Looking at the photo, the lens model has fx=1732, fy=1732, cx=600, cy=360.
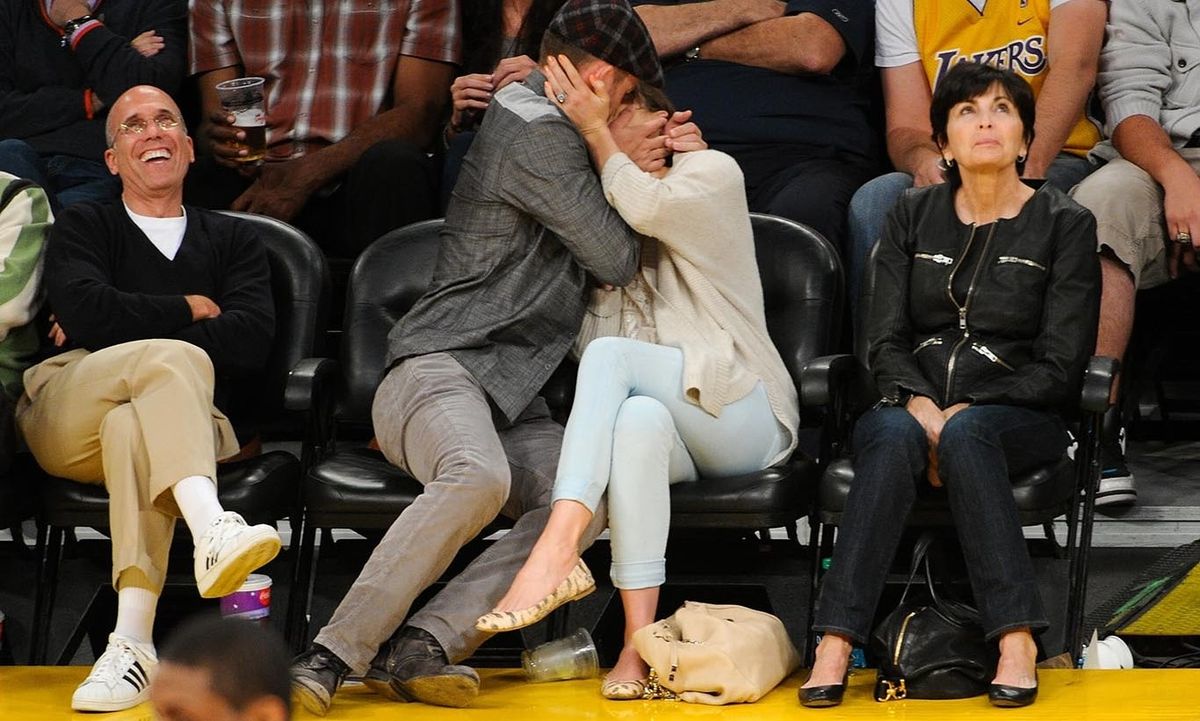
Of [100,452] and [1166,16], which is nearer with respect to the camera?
[100,452]

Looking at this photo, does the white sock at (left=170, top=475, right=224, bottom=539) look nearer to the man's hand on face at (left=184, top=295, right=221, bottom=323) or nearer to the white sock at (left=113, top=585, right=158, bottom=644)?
the white sock at (left=113, top=585, right=158, bottom=644)

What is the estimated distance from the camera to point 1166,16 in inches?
184

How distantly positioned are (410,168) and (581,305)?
933 mm

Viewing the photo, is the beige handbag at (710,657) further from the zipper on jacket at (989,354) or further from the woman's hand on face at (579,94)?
the woman's hand on face at (579,94)

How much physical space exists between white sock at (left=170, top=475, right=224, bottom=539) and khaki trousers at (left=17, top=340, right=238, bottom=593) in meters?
0.02

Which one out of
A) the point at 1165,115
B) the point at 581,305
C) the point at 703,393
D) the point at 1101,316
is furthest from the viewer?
the point at 1165,115

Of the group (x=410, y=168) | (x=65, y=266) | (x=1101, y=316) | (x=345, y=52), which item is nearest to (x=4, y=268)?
(x=65, y=266)

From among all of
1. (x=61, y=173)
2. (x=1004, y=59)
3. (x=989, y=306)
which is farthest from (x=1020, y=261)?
(x=61, y=173)

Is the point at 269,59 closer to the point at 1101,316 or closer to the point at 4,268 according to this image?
the point at 4,268

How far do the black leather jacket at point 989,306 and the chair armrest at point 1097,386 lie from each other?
0.19 ft

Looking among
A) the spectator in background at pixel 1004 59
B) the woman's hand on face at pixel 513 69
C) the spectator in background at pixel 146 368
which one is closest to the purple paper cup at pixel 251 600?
the spectator in background at pixel 146 368

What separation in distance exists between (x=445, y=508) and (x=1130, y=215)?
1.99m

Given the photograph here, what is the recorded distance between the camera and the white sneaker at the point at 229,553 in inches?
127

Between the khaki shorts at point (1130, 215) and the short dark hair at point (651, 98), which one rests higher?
the short dark hair at point (651, 98)
